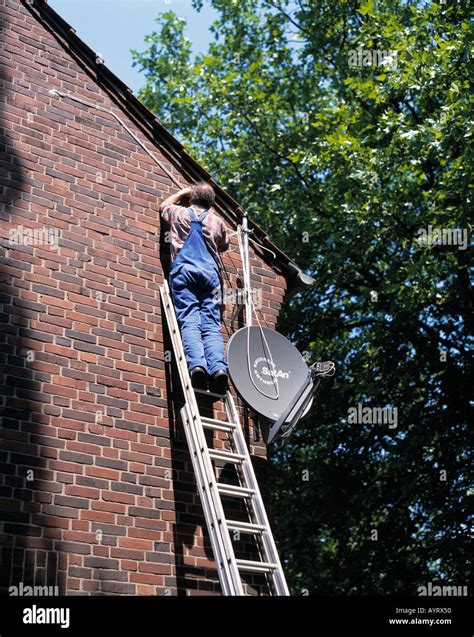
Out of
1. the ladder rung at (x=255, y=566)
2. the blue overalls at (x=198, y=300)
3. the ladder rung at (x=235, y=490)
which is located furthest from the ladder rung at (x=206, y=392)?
the ladder rung at (x=255, y=566)

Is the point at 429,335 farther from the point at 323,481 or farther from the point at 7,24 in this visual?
the point at 7,24

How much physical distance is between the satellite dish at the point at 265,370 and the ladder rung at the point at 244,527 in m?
1.12

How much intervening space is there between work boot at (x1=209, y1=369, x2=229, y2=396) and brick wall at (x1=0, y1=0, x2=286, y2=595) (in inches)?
14.6

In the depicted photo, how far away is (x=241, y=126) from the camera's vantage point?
18203 millimetres

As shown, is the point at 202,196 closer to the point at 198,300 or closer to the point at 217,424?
the point at 198,300

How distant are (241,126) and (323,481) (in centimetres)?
767

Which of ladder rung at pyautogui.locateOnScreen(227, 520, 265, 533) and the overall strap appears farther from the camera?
the overall strap

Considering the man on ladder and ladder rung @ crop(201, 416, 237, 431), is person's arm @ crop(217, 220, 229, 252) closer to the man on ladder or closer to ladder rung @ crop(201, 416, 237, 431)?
the man on ladder

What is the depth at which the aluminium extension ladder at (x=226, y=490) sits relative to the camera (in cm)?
652

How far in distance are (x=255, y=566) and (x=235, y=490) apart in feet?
2.23

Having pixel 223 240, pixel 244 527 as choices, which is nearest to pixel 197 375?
pixel 244 527

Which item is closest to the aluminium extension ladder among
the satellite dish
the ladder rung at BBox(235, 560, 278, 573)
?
the ladder rung at BBox(235, 560, 278, 573)

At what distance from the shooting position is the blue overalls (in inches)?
301

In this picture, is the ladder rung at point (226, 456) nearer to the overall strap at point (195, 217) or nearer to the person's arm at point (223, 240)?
the person's arm at point (223, 240)
